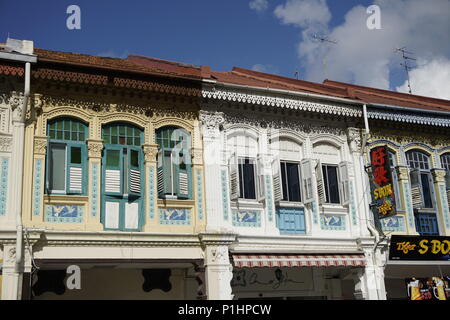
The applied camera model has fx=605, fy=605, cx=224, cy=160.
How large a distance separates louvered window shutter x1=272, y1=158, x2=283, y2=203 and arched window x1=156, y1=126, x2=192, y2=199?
86.5 inches

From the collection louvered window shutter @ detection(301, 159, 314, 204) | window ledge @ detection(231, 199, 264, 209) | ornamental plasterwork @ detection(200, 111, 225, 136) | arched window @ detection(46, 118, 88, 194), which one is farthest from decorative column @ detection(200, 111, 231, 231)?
arched window @ detection(46, 118, 88, 194)

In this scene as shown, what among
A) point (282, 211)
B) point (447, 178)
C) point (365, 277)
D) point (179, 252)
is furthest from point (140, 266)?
point (447, 178)

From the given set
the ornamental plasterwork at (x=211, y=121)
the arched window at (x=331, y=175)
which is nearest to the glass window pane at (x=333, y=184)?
the arched window at (x=331, y=175)

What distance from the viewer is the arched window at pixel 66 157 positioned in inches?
512

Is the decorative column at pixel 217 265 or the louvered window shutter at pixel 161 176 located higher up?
the louvered window shutter at pixel 161 176

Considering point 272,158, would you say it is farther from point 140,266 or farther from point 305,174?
point 140,266

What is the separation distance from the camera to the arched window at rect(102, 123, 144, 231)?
13.3 m

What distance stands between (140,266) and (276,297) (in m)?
4.25

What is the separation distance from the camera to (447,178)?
17.5 m

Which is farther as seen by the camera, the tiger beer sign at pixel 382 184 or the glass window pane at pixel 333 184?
the glass window pane at pixel 333 184

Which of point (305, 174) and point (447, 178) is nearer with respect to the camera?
point (305, 174)

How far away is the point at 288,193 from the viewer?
15.2 m

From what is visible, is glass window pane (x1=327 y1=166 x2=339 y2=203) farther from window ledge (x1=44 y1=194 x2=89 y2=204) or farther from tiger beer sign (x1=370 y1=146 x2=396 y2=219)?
window ledge (x1=44 y1=194 x2=89 y2=204)

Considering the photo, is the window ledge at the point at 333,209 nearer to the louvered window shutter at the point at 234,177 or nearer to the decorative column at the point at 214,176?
the louvered window shutter at the point at 234,177
